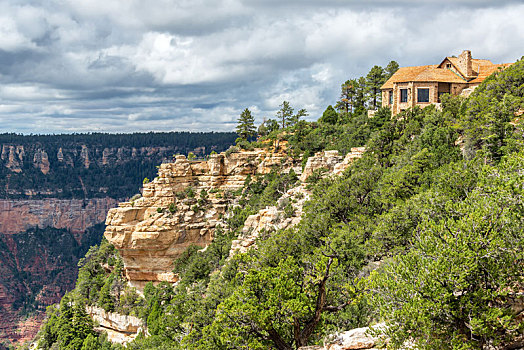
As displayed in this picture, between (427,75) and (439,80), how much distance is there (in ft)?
5.54

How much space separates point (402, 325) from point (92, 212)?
194221 millimetres

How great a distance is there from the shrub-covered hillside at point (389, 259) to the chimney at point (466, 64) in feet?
24.0

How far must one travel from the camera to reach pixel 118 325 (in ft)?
190

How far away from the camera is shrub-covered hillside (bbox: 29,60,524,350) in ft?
47.1

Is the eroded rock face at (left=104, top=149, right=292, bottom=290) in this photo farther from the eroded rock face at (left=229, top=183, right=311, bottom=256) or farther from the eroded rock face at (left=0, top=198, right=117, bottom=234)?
the eroded rock face at (left=0, top=198, right=117, bottom=234)

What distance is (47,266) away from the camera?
161m

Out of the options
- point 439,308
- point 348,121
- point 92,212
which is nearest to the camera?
point 439,308

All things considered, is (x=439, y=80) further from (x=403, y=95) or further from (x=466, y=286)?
(x=466, y=286)

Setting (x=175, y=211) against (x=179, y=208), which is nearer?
(x=175, y=211)

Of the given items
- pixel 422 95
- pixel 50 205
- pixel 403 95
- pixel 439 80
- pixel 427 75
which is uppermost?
pixel 427 75

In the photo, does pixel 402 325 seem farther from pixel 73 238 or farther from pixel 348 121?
pixel 73 238

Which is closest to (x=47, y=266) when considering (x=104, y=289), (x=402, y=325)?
(x=104, y=289)

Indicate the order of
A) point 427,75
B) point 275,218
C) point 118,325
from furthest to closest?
1. point 118,325
2. point 427,75
3. point 275,218

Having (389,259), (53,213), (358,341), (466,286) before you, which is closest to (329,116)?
(389,259)
